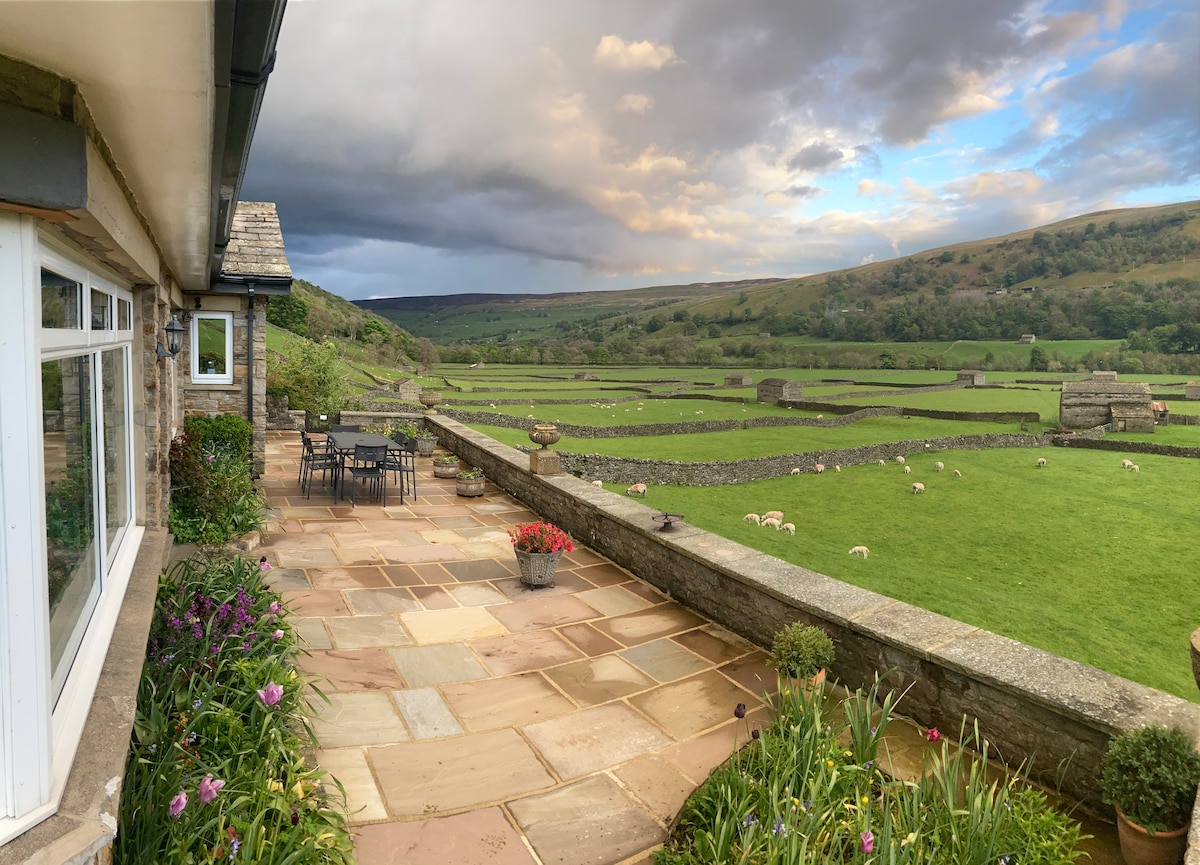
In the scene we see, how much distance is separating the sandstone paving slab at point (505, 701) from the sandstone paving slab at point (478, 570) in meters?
2.13

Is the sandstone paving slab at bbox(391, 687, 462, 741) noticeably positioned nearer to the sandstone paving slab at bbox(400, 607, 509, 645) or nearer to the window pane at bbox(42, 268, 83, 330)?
the sandstone paving slab at bbox(400, 607, 509, 645)

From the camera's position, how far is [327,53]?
4387mm

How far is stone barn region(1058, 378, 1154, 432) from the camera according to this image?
2945 cm

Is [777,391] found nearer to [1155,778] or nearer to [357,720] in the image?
[357,720]

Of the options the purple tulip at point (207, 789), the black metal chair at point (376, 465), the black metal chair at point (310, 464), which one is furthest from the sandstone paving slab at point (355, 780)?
the black metal chair at point (310, 464)

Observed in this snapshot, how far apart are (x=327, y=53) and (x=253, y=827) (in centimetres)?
447

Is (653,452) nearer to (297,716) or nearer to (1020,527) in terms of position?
(1020,527)

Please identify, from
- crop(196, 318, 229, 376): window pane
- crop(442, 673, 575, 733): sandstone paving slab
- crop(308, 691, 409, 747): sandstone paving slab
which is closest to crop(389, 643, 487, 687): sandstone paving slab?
crop(442, 673, 575, 733): sandstone paving slab

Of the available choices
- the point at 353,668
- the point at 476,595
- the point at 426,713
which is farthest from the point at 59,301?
the point at 476,595

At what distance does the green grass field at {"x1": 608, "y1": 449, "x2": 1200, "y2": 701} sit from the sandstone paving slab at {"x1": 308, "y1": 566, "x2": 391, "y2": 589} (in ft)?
22.1

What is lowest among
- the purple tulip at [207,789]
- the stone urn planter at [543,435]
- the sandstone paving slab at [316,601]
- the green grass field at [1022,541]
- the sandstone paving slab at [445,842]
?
the green grass field at [1022,541]

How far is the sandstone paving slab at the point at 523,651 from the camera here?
4.60 m

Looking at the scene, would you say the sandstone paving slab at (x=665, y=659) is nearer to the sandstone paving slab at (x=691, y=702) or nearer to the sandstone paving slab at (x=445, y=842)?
the sandstone paving slab at (x=691, y=702)

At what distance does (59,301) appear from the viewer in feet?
7.74
